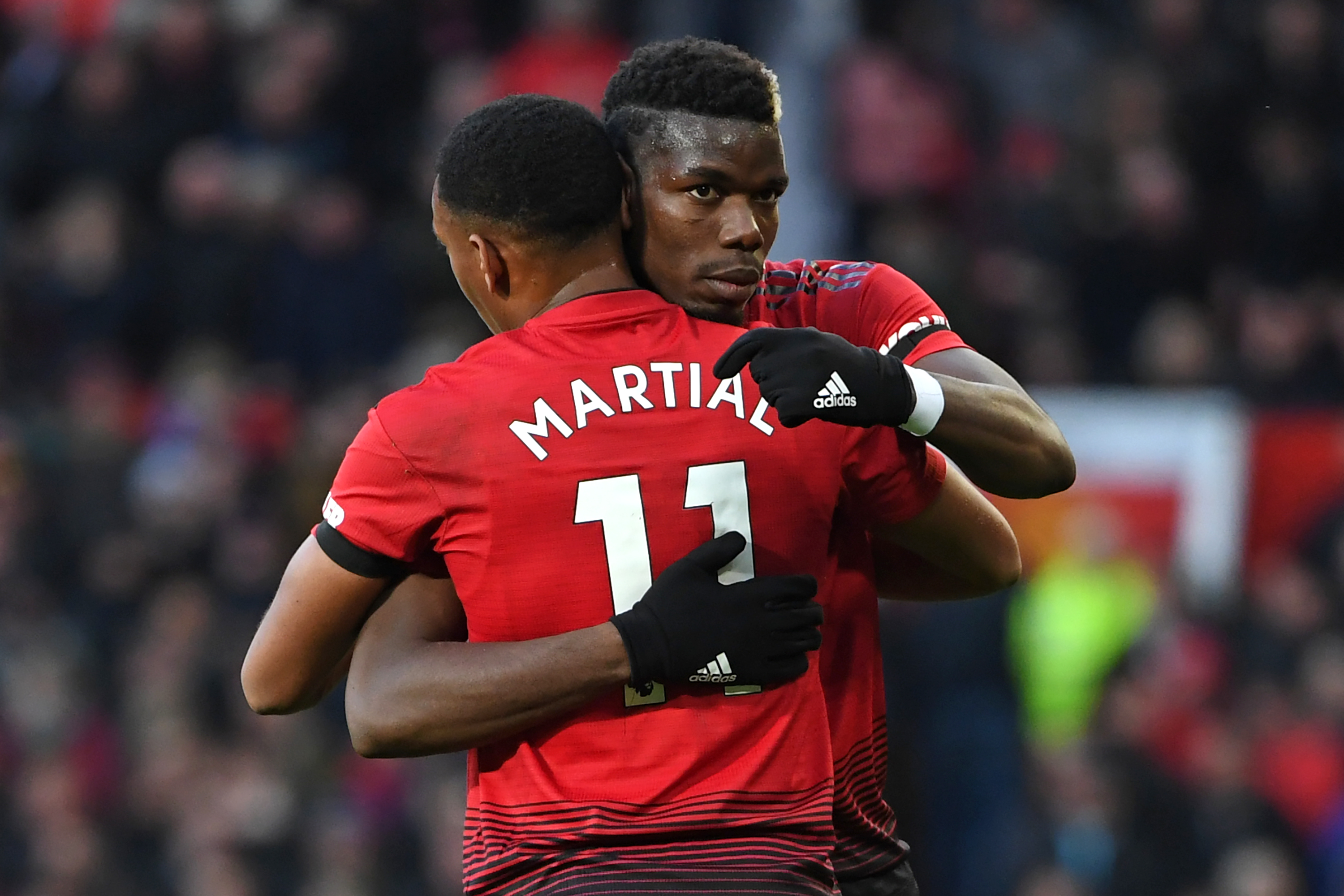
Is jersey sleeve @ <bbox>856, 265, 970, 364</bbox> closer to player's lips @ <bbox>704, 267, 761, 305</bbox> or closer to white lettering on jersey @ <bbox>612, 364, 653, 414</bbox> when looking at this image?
player's lips @ <bbox>704, 267, 761, 305</bbox>

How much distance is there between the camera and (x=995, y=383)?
3039 millimetres

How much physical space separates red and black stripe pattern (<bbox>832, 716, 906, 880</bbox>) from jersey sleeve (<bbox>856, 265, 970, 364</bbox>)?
2.24 feet

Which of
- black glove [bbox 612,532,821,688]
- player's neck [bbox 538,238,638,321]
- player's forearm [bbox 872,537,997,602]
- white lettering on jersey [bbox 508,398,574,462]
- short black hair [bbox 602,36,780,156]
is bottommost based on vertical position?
player's forearm [bbox 872,537,997,602]

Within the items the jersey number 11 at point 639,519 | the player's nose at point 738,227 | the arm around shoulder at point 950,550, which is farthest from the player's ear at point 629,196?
the arm around shoulder at point 950,550

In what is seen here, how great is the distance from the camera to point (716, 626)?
8.82 ft

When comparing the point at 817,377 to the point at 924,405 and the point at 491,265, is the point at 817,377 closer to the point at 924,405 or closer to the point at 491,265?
the point at 924,405

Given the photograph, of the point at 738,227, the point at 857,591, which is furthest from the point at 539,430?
the point at 857,591

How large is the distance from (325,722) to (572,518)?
5.46m

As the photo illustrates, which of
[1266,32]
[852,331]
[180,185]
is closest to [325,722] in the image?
[180,185]

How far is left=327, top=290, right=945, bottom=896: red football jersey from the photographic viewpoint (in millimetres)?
2711

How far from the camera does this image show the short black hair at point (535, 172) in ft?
9.53

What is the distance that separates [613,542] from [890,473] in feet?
1.56

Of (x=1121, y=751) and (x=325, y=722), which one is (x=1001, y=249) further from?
(x=325, y=722)

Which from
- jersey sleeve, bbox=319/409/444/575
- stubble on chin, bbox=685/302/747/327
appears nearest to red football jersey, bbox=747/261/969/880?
stubble on chin, bbox=685/302/747/327
